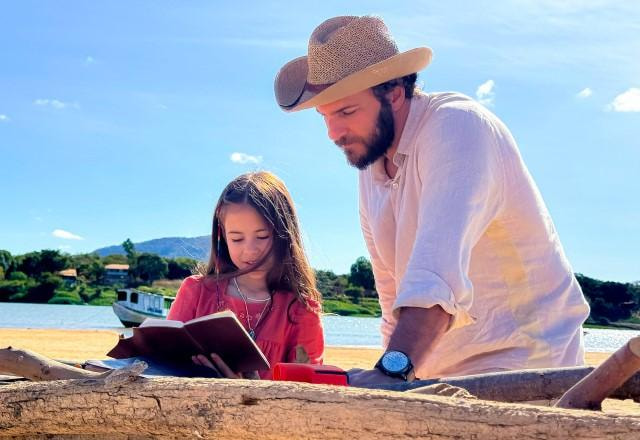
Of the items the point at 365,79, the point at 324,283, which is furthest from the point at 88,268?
the point at 365,79

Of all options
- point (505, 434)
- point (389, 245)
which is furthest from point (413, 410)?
point (389, 245)

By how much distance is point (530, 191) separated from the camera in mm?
2498

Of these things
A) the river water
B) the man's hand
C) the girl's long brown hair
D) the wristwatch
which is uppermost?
the girl's long brown hair

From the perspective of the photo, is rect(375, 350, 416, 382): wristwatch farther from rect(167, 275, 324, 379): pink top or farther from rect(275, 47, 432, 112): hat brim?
rect(167, 275, 324, 379): pink top

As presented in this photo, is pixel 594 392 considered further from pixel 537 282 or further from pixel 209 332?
pixel 537 282

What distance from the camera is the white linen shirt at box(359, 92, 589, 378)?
222 centimetres

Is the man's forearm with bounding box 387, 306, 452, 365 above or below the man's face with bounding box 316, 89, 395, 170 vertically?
below

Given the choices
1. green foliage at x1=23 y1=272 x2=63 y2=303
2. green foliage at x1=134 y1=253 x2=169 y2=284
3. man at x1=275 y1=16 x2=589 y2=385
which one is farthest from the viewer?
green foliage at x1=23 y1=272 x2=63 y2=303

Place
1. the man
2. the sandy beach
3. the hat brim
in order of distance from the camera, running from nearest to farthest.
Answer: the man
the hat brim
the sandy beach

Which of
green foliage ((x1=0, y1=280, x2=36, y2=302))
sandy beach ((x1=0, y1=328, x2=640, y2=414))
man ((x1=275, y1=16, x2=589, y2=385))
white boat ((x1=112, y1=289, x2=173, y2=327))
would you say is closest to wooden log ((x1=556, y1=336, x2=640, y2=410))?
man ((x1=275, y1=16, x2=589, y2=385))

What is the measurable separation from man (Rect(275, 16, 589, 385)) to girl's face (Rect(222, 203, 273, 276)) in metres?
0.56

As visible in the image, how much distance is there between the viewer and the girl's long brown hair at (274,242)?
129 inches

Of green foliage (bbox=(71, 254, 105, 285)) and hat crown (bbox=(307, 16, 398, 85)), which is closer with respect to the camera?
hat crown (bbox=(307, 16, 398, 85))

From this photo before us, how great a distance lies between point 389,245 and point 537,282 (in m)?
0.57
